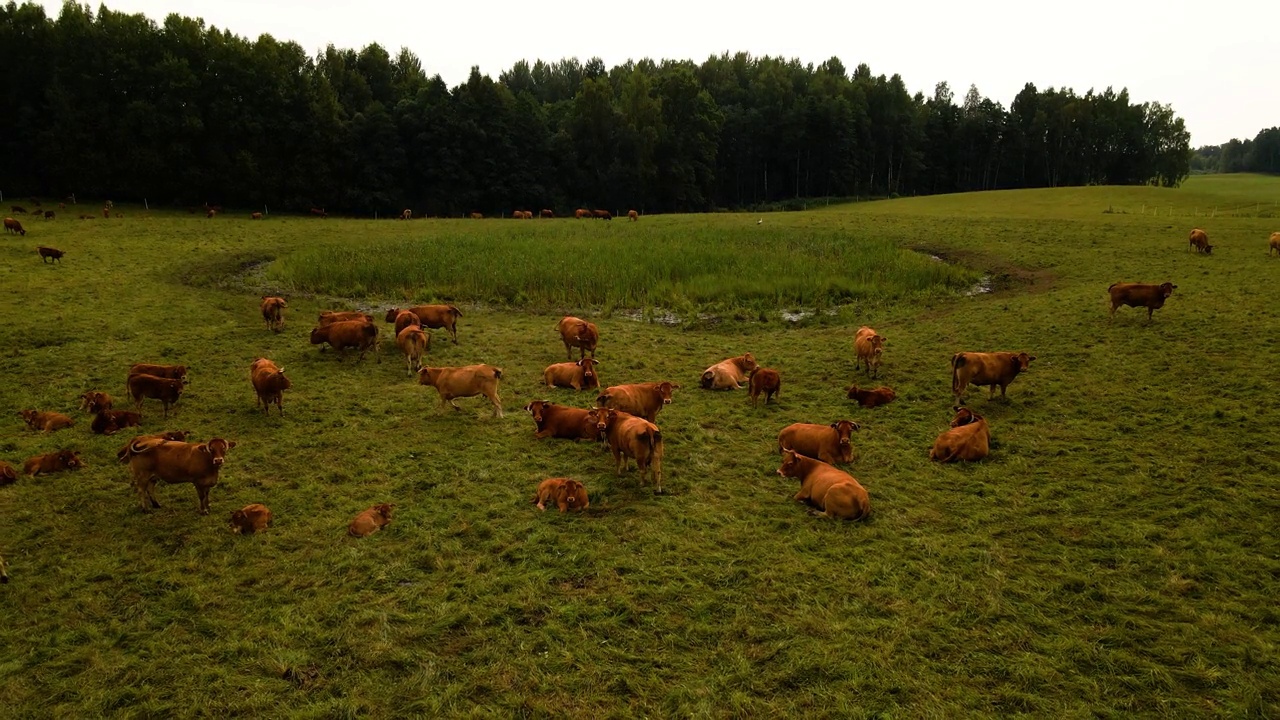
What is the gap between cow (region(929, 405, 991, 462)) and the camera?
31.0 feet

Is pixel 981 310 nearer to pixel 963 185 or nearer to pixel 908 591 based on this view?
pixel 908 591

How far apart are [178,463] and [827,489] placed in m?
7.71

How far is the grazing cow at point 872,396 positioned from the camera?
1205cm

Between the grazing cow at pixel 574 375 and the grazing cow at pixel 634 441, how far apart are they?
336cm

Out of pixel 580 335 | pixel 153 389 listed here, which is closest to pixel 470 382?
pixel 580 335

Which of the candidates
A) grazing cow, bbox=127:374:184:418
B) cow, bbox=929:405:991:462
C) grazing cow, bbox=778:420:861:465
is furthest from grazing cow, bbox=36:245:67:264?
cow, bbox=929:405:991:462

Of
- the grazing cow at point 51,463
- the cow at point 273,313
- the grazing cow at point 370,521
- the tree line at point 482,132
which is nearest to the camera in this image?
the grazing cow at point 370,521

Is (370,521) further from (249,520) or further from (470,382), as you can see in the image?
(470,382)

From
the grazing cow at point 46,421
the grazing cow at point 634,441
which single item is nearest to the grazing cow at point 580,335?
the grazing cow at point 634,441

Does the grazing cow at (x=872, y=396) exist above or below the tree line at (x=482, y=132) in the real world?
below

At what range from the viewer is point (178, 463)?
25.9 ft

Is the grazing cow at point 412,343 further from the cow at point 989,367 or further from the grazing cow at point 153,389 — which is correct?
the cow at point 989,367

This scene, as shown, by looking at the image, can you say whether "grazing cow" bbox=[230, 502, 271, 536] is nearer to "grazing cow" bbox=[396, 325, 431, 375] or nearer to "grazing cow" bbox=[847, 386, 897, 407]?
"grazing cow" bbox=[396, 325, 431, 375]

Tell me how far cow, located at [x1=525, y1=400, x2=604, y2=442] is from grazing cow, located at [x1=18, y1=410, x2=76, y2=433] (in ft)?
24.0
